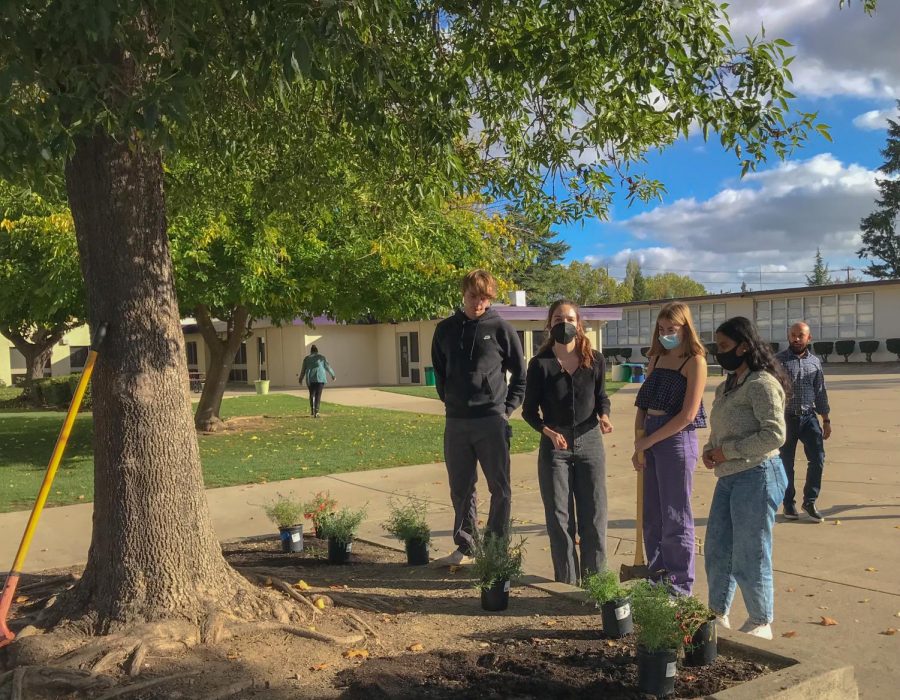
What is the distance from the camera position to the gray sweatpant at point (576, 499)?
4.92 metres

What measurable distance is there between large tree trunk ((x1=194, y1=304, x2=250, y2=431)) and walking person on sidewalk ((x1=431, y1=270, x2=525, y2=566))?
34.0 ft

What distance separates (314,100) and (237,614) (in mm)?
4223

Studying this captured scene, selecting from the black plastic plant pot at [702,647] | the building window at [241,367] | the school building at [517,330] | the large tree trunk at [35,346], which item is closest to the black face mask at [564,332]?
the black plastic plant pot at [702,647]

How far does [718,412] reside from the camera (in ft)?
14.4

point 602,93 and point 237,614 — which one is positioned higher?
point 602,93

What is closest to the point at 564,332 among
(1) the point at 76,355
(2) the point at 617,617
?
(2) the point at 617,617

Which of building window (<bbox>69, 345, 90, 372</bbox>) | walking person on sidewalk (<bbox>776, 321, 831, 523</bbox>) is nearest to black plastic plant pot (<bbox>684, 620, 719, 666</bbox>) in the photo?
walking person on sidewalk (<bbox>776, 321, 831, 523</bbox>)

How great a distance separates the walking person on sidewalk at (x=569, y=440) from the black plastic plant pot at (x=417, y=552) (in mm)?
1000

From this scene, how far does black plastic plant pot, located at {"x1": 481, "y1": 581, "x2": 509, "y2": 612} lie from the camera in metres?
4.48

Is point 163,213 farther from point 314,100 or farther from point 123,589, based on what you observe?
point 314,100

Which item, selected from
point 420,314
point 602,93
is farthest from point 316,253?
point 602,93

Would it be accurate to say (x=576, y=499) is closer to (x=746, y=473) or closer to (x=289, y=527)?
(x=746, y=473)

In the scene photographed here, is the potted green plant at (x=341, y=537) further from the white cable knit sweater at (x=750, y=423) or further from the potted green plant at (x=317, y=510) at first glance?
the white cable knit sweater at (x=750, y=423)

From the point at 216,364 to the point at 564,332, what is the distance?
11892 mm
